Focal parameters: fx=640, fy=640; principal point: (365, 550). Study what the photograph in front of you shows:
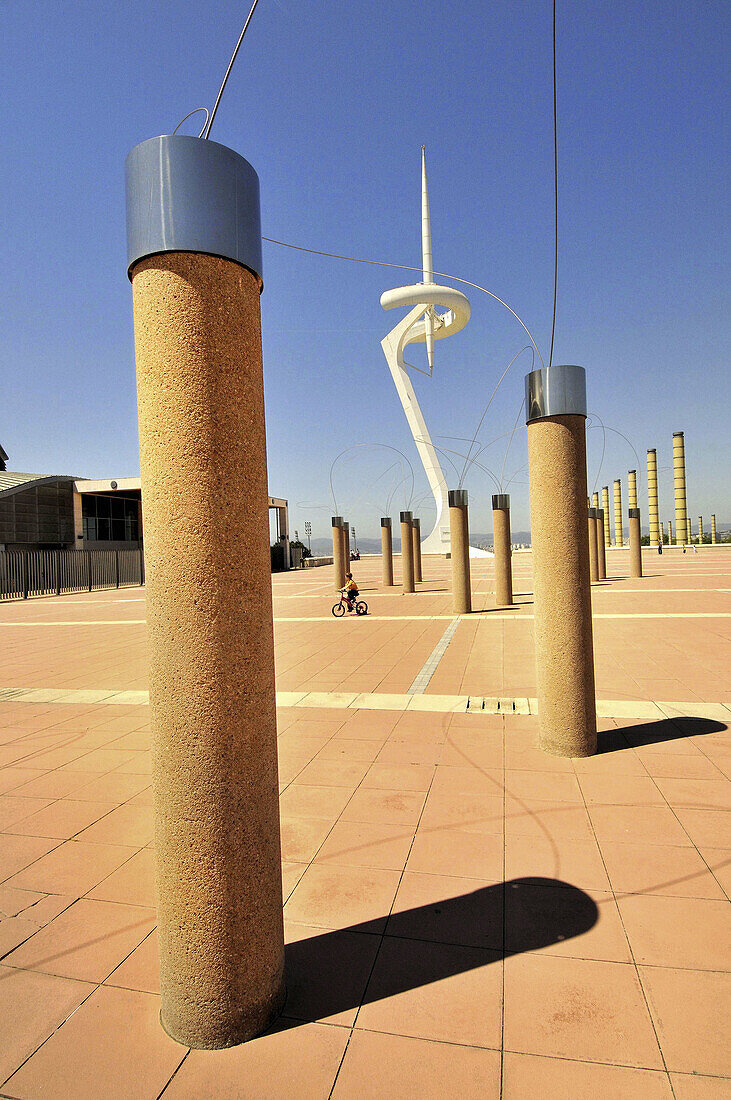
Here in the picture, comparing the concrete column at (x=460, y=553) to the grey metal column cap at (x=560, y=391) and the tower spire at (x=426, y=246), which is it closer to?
the grey metal column cap at (x=560, y=391)

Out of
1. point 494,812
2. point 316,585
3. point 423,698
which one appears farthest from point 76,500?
point 494,812

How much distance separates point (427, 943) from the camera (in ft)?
9.51

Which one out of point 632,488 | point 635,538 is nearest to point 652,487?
point 632,488

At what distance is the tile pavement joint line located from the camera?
302 inches

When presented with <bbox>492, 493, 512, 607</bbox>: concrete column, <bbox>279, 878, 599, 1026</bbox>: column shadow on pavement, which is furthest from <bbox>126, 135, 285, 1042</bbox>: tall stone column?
<bbox>492, 493, 512, 607</bbox>: concrete column

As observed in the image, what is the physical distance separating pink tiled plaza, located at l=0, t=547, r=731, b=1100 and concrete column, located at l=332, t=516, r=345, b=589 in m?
15.1

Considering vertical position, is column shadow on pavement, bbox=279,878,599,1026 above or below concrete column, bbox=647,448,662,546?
below

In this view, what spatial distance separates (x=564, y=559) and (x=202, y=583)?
3831 mm

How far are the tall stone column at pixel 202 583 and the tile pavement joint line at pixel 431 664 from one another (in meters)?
5.22

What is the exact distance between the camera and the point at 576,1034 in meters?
2.34

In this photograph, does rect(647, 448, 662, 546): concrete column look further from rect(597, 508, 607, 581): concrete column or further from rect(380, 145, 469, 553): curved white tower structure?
rect(597, 508, 607, 581): concrete column

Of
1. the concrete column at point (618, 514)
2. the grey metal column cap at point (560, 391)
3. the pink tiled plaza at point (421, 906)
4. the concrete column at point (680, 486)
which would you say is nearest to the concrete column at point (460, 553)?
the pink tiled plaza at point (421, 906)

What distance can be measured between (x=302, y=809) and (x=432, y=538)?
50089mm

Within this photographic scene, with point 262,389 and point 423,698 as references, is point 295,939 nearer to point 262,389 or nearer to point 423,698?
point 262,389
